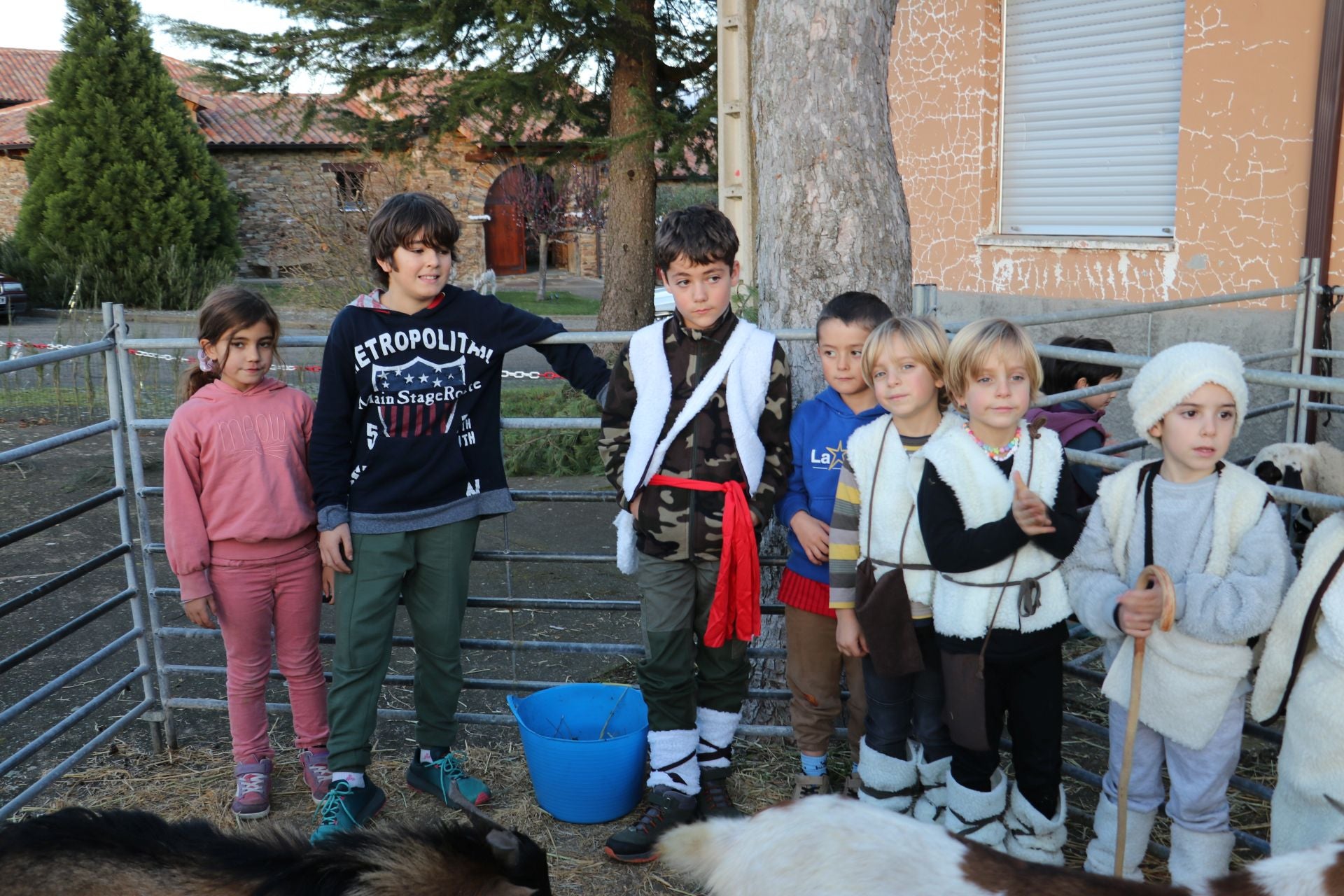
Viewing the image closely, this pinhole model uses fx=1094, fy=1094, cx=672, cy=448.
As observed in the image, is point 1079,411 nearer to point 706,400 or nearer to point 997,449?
point 997,449

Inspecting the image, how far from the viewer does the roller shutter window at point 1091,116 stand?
802 cm

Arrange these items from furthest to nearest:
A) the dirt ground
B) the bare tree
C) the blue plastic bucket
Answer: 1. the bare tree
2. the dirt ground
3. the blue plastic bucket

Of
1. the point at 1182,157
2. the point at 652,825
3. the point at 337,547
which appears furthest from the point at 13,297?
the point at 652,825

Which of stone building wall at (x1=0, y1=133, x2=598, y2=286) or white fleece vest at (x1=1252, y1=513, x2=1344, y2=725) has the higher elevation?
stone building wall at (x1=0, y1=133, x2=598, y2=286)

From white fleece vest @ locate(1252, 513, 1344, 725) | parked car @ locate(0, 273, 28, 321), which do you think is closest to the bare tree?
parked car @ locate(0, 273, 28, 321)

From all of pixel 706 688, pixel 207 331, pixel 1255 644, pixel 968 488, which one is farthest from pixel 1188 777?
pixel 207 331

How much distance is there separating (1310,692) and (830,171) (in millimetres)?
2366

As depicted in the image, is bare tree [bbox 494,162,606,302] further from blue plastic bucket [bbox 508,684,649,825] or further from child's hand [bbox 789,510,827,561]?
child's hand [bbox 789,510,827,561]

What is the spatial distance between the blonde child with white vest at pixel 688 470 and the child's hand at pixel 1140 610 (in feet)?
3.61

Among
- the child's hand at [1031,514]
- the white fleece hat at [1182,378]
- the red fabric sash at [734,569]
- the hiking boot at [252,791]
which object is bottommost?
the hiking boot at [252,791]

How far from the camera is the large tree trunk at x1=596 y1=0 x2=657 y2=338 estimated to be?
11.9 m

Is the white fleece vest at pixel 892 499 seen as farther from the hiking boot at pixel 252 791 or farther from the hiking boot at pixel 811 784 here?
the hiking boot at pixel 252 791

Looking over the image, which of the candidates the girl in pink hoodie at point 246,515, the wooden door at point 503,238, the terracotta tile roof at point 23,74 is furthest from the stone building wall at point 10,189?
the girl in pink hoodie at point 246,515

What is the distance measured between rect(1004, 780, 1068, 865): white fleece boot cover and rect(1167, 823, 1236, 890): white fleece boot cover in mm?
300
